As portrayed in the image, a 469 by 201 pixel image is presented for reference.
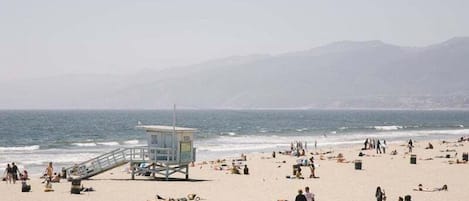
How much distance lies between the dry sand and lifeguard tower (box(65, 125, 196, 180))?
0.76 metres

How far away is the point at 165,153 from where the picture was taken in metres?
36.8

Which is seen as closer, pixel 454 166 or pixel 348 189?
pixel 348 189

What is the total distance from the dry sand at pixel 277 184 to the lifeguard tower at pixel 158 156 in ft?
2.49

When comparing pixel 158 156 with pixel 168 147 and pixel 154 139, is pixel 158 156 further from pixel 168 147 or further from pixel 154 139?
pixel 154 139

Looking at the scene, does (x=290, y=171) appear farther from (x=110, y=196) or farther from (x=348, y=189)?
(x=110, y=196)

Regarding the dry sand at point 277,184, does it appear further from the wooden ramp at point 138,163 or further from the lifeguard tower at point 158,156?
the lifeguard tower at point 158,156

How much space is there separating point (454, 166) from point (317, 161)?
32.0 ft

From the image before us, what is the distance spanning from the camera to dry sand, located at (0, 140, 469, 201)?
30.0 m

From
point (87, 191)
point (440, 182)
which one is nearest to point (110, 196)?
point (87, 191)

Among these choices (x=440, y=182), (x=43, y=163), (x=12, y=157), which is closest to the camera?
(x=440, y=182)

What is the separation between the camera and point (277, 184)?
115ft

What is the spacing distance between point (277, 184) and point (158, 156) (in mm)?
6509

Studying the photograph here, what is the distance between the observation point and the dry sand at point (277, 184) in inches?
1182

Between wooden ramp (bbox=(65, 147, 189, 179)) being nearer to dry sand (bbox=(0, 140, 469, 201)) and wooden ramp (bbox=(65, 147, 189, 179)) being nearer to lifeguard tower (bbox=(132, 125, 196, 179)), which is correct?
lifeguard tower (bbox=(132, 125, 196, 179))
